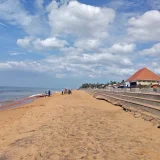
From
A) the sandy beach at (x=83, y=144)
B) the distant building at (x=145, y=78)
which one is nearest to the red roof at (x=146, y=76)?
the distant building at (x=145, y=78)

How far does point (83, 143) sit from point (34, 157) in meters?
1.50

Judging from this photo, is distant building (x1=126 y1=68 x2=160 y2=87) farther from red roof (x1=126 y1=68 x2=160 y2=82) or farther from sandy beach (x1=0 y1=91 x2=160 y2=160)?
sandy beach (x1=0 y1=91 x2=160 y2=160)

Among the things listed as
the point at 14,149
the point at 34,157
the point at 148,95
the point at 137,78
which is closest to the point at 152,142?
the point at 34,157

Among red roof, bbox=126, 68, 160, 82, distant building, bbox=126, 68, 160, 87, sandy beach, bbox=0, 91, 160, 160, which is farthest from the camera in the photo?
red roof, bbox=126, 68, 160, 82

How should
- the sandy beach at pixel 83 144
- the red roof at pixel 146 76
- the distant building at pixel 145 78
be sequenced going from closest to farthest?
the sandy beach at pixel 83 144, the distant building at pixel 145 78, the red roof at pixel 146 76

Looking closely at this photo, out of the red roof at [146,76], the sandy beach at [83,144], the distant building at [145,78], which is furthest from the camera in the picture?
the red roof at [146,76]

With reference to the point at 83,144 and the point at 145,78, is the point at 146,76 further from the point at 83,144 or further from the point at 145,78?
the point at 83,144

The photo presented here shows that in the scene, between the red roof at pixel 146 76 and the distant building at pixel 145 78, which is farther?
the red roof at pixel 146 76

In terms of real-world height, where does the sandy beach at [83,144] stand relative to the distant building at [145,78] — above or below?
below

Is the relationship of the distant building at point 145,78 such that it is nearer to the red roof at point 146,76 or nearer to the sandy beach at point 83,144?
the red roof at point 146,76

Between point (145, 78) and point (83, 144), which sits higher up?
point (145, 78)

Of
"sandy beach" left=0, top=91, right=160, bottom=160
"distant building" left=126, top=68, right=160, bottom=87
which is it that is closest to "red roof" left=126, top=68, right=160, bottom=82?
"distant building" left=126, top=68, right=160, bottom=87

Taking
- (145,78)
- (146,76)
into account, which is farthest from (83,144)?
(146,76)

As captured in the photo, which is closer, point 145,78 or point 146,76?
point 145,78
